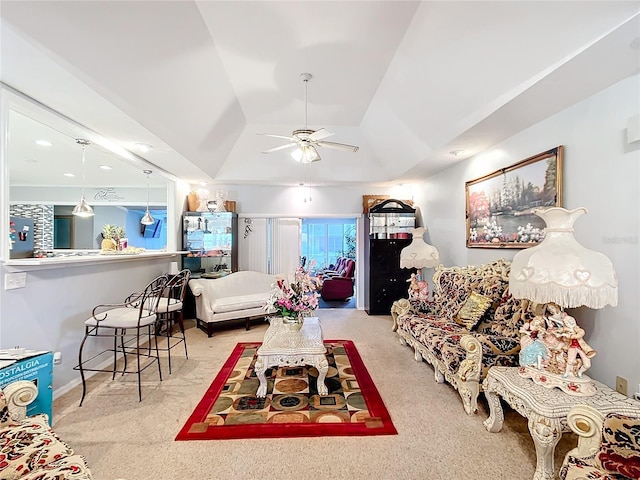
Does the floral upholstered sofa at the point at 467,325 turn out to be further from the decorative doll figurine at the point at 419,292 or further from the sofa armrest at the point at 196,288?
the sofa armrest at the point at 196,288

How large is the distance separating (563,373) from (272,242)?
516 centimetres

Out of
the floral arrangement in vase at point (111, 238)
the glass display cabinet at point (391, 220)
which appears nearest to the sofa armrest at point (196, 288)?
the floral arrangement in vase at point (111, 238)

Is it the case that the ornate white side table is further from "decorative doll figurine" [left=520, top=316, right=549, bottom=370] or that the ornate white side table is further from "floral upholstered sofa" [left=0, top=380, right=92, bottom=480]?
"floral upholstered sofa" [left=0, top=380, right=92, bottom=480]

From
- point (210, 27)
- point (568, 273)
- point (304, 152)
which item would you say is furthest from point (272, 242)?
point (568, 273)

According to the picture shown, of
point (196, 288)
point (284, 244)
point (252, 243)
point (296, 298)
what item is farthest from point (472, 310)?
point (252, 243)

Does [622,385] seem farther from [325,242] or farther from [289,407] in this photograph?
[325,242]

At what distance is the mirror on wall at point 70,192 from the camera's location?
11.3 feet

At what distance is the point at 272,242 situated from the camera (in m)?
6.26

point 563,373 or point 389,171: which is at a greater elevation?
point 389,171

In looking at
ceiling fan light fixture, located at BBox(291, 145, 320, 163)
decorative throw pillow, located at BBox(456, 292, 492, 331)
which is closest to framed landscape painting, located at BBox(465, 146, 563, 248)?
decorative throw pillow, located at BBox(456, 292, 492, 331)

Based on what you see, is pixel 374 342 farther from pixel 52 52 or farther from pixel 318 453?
pixel 52 52

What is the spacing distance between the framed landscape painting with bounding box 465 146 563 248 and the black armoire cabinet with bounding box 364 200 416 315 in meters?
1.69

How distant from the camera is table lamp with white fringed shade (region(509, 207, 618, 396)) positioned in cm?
179

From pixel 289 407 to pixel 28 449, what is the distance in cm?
168
